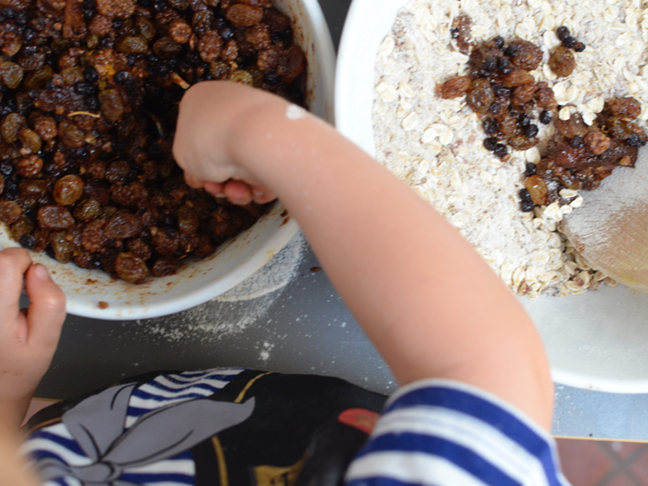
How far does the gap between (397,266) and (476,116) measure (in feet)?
1.38

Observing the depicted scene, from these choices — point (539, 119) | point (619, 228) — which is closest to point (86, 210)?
point (539, 119)

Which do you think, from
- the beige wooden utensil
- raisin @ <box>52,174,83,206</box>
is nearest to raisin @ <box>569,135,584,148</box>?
the beige wooden utensil

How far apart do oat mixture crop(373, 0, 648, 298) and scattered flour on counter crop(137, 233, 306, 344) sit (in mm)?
280

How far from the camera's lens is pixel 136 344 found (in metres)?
0.83

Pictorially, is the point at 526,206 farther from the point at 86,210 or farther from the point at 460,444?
the point at 86,210

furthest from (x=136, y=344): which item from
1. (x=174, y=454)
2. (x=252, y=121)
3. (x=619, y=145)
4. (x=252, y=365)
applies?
(x=619, y=145)

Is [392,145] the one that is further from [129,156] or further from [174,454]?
[174,454]

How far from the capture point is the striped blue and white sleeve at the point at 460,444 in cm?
37

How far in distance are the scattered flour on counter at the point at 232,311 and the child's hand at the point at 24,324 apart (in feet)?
0.71

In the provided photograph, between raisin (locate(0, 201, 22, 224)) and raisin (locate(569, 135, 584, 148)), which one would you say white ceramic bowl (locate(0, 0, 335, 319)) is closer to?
raisin (locate(0, 201, 22, 224))

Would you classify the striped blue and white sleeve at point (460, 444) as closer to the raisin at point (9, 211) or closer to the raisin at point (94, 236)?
the raisin at point (94, 236)

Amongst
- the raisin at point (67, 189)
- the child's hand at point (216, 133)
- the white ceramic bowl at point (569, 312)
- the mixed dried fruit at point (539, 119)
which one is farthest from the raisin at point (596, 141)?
the raisin at point (67, 189)

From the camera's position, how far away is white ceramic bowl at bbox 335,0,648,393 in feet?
1.92

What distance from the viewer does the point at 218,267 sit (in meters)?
0.67
